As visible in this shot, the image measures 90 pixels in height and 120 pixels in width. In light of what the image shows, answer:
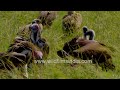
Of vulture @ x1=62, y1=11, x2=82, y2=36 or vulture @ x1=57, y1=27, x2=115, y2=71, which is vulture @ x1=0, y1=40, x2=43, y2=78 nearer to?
vulture @ x1=57, y1=27, x2=115, y2=71

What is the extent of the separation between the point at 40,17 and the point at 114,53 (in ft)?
2.70

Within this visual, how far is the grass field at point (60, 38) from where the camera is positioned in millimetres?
4734

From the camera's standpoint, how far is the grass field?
15.5ft

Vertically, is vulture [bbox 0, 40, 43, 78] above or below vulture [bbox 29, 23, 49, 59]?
below

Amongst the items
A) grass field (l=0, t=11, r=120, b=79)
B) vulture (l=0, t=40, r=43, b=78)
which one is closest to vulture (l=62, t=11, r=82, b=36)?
grass field (l=0, t=11, r=120, b=79)

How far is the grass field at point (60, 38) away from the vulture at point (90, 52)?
0.15 feet

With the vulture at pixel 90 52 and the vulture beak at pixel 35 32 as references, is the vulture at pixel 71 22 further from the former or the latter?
the vulture beak at pixel 35 32

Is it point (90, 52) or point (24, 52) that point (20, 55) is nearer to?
point (24, 52)

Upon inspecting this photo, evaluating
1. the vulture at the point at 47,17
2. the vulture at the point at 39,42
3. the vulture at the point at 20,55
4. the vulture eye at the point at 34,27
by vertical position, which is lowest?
the vulture at the point at 20,55

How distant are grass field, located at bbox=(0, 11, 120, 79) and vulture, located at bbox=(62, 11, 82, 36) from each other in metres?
0.04

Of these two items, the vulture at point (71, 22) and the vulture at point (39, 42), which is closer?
the vulture at point (39, 42)

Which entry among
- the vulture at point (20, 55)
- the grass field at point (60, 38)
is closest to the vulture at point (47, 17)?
the grass field at point (60, 38)

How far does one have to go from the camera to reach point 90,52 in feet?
16.0

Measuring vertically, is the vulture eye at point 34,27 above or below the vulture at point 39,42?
above
